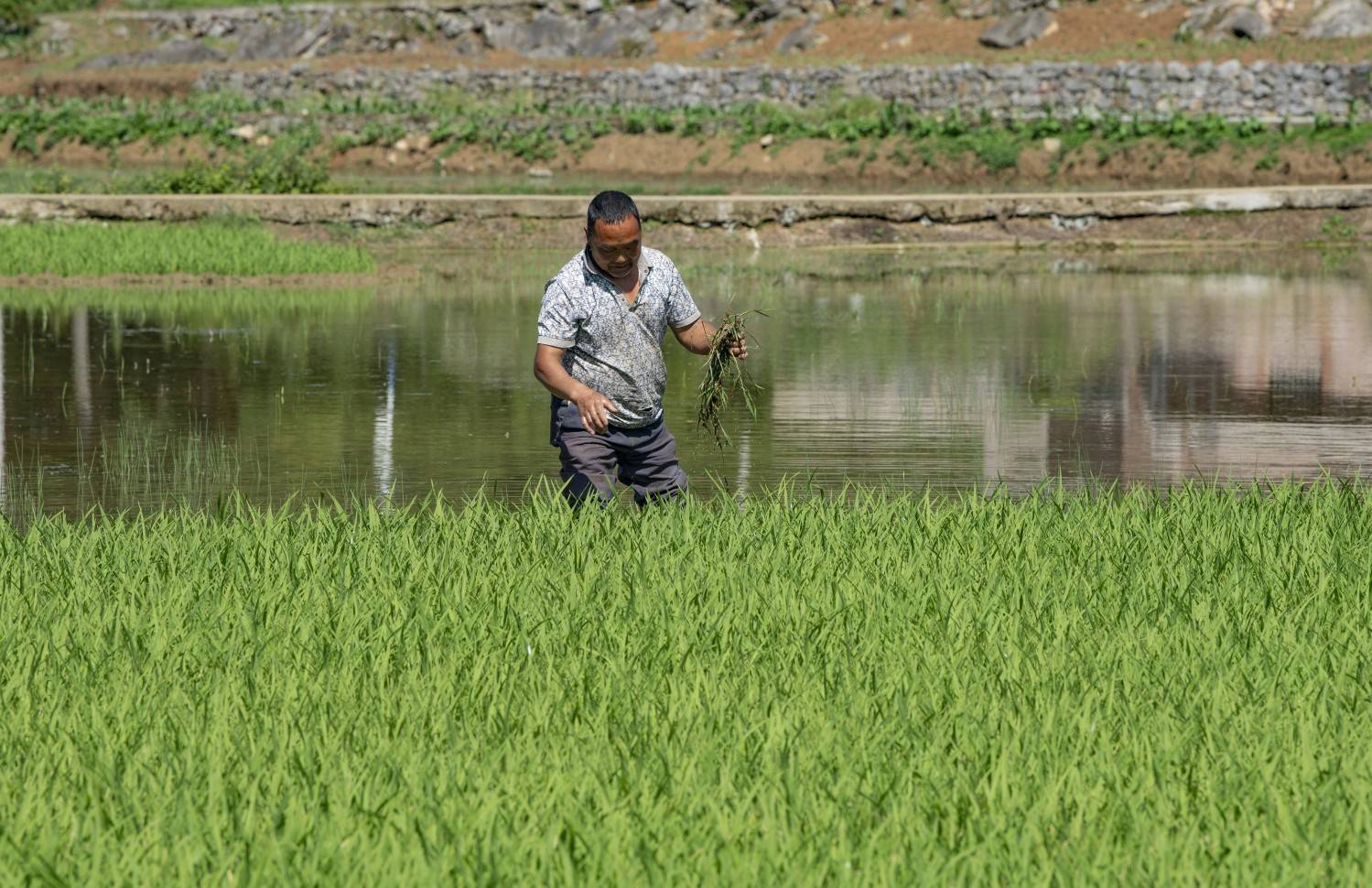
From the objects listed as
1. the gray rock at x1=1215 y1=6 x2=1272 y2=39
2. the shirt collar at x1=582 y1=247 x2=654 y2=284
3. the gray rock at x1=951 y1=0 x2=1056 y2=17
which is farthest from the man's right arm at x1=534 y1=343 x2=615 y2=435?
the gray rock at x1=951 y1=0 x2=1056 y2=17

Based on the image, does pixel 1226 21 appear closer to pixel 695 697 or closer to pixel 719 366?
pixel 719 366

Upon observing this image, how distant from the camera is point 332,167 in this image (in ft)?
131

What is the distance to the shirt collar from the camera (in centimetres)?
705

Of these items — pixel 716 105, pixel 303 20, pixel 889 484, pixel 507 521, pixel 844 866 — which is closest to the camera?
pixel 844 866

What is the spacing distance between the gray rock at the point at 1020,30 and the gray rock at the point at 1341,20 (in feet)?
22.7

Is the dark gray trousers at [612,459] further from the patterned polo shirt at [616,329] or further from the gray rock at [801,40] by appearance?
the gray rock at [801,40]

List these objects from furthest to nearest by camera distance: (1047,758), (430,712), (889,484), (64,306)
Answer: (64,306), (889,484), (430,712), (1047,758)

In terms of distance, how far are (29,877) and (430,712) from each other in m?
1.22

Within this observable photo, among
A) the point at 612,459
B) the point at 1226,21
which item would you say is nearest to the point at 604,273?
the point at 612,459

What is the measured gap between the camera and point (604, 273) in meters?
7.03

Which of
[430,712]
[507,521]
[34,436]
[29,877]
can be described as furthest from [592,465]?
[34,436]

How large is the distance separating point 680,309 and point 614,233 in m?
0.55

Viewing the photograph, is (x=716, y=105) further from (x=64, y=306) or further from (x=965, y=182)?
(x=64, y=306)

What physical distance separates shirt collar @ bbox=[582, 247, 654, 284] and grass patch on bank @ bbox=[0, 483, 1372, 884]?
84 centimetres
